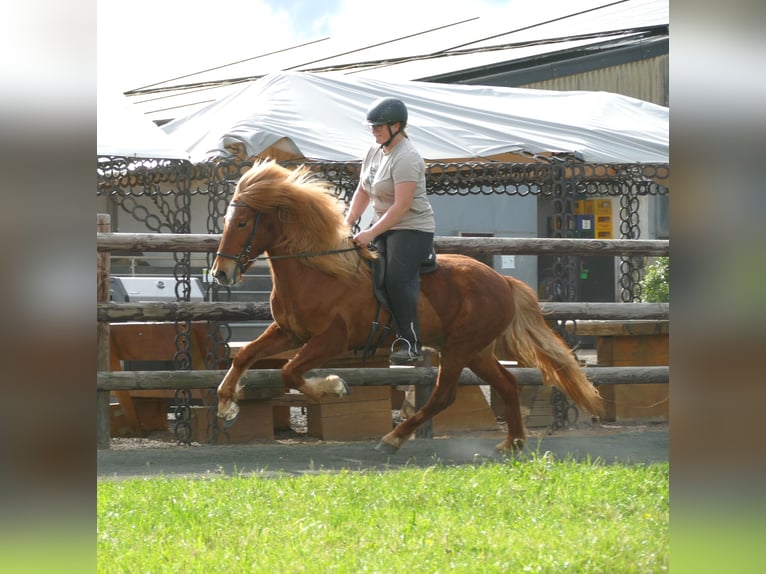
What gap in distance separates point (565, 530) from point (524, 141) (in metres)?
7.29

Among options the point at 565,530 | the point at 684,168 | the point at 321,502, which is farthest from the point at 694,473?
the point at 321,502

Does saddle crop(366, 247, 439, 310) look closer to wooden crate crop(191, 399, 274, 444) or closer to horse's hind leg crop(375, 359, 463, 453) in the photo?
horse's hind leg crop(375, 359, 463, 453)

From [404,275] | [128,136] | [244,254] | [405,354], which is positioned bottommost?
[405,354]

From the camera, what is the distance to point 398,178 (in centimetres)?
784

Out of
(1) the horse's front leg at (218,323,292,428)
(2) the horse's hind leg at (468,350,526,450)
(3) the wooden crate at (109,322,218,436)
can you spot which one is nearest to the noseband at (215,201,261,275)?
(1) the horse's front leg at (218,323,292,428)

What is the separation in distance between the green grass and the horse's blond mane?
5.94 ft

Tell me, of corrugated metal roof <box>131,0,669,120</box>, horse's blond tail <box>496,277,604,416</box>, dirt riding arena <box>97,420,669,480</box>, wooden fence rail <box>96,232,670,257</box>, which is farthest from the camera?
corrugated metal roof <box>131,0,669,120</box>

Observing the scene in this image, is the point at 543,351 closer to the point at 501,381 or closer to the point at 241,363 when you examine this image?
the point at 501,381

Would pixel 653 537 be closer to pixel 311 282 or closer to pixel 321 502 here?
pixel 321 502

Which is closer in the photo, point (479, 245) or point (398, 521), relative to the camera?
point (398, 521)

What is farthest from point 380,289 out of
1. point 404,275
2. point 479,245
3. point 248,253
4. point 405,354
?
point 479,245

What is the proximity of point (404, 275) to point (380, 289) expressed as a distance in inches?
9.4

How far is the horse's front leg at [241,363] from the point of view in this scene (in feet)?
25.9

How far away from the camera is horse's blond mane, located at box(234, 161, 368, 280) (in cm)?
795
